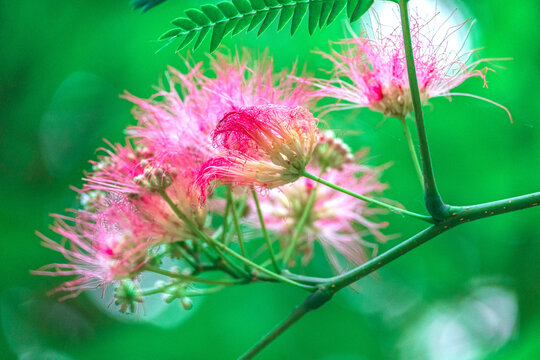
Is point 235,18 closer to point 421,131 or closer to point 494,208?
point 421,131

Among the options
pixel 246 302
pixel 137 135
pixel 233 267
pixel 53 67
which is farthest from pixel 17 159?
pixel 233 267

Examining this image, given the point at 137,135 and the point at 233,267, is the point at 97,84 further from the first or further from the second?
the point at 233,267

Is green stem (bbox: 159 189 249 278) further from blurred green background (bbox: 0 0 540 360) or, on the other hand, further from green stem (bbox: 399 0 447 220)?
blurred green background (bbox: 0 0 540 360)

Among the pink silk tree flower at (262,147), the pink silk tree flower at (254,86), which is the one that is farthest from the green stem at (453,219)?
the pink silk tree flower at (254,86)

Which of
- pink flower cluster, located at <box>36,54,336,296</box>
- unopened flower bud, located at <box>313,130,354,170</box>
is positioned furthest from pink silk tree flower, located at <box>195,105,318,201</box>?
unopened flower bud, located at <box>313,130,354,170</box>

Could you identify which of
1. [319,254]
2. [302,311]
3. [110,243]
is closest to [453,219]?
[302,311]
